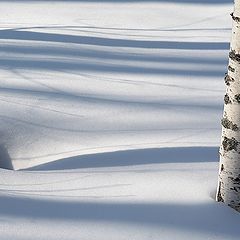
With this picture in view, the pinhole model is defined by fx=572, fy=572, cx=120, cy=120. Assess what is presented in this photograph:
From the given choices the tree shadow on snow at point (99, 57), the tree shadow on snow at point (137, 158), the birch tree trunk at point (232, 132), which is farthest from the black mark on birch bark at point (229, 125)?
the tree shadow on snow at point (99, 57)

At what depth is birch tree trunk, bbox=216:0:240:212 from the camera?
6.87ft

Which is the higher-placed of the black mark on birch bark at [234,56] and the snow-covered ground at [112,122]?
the black mark on birch bark at [234,56]

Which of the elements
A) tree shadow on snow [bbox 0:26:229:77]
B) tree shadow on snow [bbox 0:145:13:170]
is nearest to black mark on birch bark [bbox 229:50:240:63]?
tree shadow on snow [bbox 0:145:13:170]

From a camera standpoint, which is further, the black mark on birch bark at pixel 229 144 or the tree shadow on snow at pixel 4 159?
the tree shadow on snow at pixel 4 159

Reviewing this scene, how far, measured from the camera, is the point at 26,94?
375cm

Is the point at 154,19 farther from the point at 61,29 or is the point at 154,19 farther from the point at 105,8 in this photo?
the point at 61,29

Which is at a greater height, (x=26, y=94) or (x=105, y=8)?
(x=105, y=8)

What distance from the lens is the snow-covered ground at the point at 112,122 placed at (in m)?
2.28

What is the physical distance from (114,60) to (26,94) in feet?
3.10

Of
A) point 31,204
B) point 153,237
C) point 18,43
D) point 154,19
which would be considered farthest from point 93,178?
point 154,19

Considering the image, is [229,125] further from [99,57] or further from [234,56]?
[99,57]

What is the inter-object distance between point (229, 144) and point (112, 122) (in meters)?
1.25

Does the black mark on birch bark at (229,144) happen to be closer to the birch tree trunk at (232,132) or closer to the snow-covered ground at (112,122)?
the birch tree trunk at (232,132)

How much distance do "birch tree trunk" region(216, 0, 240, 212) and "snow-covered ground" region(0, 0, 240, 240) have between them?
77 mm
